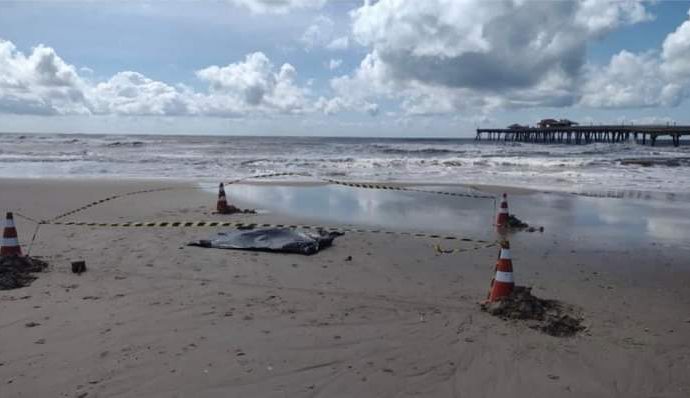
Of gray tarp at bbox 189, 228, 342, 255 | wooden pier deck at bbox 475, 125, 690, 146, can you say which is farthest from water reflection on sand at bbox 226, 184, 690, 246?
wooden pier deck at bbox 475, 125, 690, 146

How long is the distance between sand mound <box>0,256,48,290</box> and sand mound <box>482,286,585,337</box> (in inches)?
206

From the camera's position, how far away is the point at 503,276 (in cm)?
591

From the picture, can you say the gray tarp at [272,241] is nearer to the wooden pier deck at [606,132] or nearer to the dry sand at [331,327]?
the dry sand at [331,327]

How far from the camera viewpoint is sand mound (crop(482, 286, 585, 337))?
533cm

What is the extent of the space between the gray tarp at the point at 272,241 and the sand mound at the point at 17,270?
2.30m

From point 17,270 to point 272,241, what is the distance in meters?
3.42

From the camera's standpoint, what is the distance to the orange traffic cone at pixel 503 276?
5852 millimetres

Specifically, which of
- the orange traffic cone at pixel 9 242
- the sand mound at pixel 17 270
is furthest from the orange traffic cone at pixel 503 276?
the orange traffic cone at pixel 9 242

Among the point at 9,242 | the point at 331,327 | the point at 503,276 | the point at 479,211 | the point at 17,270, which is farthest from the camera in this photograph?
the point at 479,211

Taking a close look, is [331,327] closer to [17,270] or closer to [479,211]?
[17,270]

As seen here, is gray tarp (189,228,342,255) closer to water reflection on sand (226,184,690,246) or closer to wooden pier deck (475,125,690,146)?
water reflection on sand (226,184,690,246)

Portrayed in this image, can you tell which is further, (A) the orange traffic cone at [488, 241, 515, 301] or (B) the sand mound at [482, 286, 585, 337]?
(A) the orange traffic cone at [488, 241, 515, 301]

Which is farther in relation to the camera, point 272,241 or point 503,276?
point 272,241

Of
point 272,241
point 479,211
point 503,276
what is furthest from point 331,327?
point 479,211
